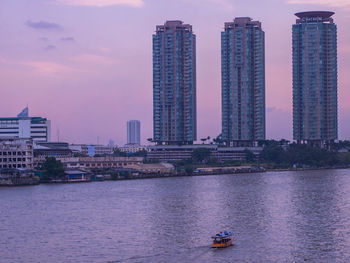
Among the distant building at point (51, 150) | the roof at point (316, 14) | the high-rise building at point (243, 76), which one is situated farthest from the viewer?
the roof at point (316, 14)

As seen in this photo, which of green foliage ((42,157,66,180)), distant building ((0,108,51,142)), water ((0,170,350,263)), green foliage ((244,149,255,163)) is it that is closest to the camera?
water ((0,170,350,263))

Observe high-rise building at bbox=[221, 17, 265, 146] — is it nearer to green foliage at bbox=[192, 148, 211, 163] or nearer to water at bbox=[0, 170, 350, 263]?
green foliage at bbox=[192, 148, 211, 163]

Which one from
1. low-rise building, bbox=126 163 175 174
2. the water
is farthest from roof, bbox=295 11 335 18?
the water

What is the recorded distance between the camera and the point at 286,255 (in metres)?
25.2

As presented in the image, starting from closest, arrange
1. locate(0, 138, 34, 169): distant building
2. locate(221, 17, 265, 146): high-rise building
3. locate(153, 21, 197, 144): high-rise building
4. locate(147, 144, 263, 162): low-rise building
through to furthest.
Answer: locate(0, 138, 34, 169): distant building, locate(153, 21, 197, 144): high-rise building, locate(221, 17, 265, 146): high-rise building, locate(147, 144, 263, 162): low-rise building

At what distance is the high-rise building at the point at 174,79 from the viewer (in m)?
101

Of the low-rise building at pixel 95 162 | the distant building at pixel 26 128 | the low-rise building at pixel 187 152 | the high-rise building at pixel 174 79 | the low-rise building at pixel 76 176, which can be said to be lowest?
the low-rise building at pixel 76 176

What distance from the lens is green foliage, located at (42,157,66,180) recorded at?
65.9 m

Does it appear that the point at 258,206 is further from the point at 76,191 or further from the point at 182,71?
the point at 182,71

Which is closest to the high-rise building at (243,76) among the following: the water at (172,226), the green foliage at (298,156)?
the green foliage at (298,156)

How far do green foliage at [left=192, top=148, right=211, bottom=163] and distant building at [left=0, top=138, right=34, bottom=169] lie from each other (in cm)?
3747

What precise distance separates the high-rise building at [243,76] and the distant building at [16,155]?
3983 cm

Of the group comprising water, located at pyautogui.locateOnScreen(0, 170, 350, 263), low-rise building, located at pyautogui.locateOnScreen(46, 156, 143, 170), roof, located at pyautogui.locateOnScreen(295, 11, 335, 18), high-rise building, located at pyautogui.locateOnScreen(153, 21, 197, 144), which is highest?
roof, located at pyautogui.locateOnScreen(295, 11, 335, 18)

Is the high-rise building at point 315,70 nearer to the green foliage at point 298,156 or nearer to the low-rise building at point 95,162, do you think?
the green foliage at point 298,156
